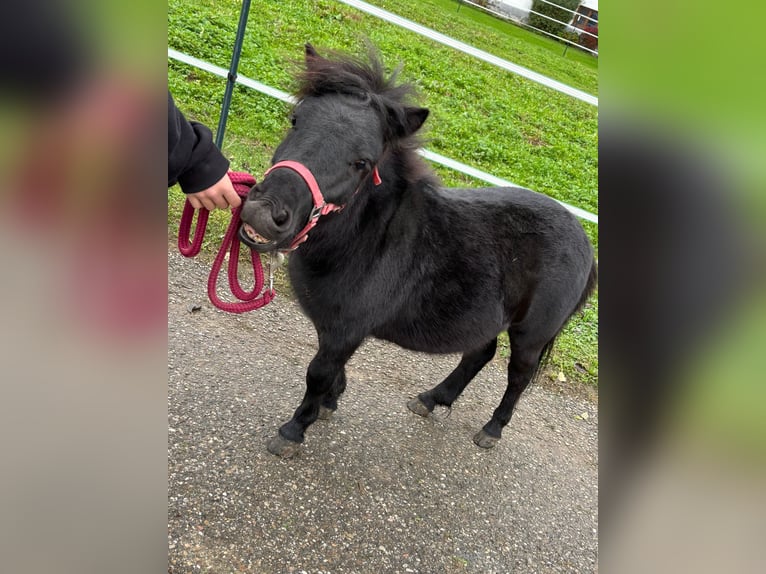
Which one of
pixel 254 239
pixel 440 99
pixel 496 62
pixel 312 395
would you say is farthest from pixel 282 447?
pixel 440 99

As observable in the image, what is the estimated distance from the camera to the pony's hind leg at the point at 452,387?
3.65 m

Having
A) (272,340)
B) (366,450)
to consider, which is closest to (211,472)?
(366,450)

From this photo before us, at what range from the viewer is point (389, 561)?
8.57ft

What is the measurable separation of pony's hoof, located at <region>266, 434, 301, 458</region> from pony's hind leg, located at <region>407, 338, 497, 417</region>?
0.99 m

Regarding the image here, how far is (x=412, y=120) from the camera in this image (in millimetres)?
2525

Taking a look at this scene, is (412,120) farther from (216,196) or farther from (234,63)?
(234,63)

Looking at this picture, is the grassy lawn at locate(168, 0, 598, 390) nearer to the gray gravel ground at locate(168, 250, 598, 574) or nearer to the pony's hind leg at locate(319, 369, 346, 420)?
the gray gravel ground at locate(168, 250, 598, 574)

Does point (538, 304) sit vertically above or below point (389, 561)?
above

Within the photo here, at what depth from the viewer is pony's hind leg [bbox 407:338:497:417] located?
3652 mm

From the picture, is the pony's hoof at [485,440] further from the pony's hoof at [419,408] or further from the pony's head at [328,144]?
the pony's head at [328,144]

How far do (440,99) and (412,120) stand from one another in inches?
250
